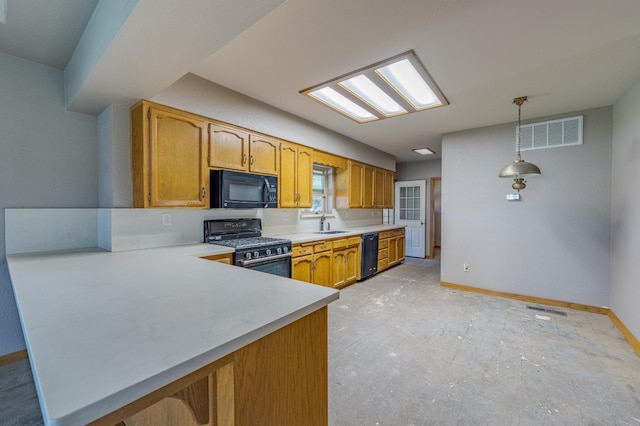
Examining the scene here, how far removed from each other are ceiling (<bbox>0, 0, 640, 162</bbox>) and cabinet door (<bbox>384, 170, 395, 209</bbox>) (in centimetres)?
321

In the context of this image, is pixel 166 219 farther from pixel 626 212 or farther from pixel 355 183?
pixel 626 212

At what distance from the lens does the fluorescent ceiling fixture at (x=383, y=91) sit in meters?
2.42

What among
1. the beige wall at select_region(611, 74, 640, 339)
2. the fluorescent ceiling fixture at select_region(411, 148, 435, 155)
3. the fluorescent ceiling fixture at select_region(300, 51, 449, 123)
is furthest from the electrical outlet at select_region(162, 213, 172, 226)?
the fluorescent ceiling fixture at select_region(411, 148, 435, 155)

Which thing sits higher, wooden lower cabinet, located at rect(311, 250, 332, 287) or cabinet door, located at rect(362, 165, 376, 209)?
cabinet door, located at rect(362, 165, 376, 209)

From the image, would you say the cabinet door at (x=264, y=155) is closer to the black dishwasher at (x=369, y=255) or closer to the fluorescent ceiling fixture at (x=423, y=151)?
the black dishwasher at (x=369, y=255)

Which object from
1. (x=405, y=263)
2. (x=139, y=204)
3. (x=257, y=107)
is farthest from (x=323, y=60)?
(x=405, y=263)

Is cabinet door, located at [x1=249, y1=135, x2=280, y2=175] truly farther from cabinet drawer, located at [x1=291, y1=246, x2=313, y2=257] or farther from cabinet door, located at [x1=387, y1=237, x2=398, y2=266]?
cabinet door, located at [x1=387, y1=237, x2=398, y2=266]

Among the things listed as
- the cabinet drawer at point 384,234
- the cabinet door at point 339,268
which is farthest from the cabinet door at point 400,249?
the cabinet door at point 339,268

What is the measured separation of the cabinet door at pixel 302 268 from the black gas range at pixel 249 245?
15 cm

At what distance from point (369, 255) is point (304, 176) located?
1876mm

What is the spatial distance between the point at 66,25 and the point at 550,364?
14.6ft

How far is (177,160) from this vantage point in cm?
258

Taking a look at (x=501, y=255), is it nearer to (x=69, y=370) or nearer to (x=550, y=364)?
(x=550, y=364)

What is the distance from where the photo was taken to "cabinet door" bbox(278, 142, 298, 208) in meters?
3.59
